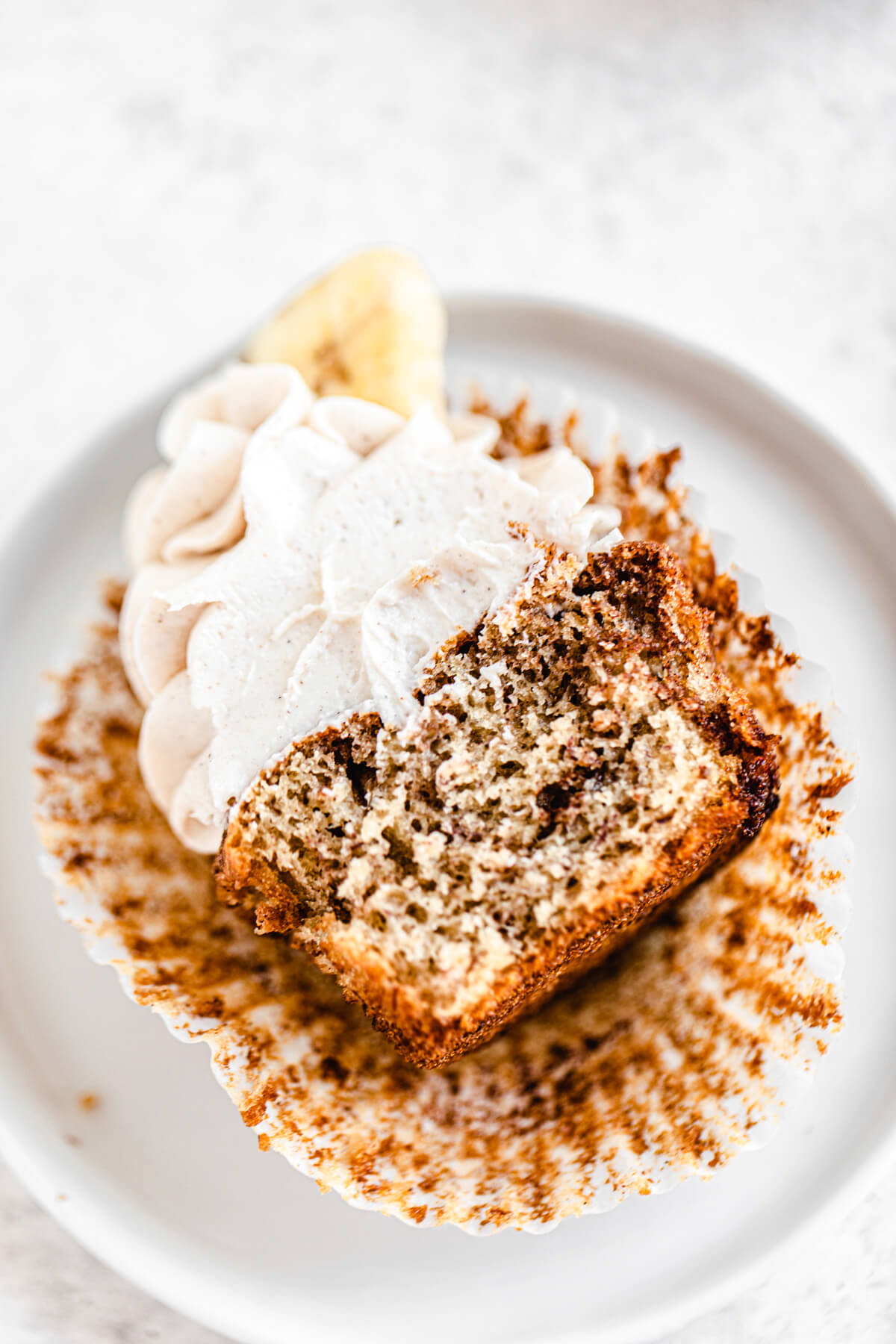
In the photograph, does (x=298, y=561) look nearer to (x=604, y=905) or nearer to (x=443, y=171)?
(x=604, y=905)

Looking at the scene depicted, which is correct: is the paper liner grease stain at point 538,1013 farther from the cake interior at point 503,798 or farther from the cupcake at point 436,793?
the cake interior at point 503,798

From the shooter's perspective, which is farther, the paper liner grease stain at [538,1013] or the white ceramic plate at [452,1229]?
the white ceramic plate at [452,1229]

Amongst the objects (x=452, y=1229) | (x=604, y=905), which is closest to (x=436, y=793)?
(x=604, y=905)

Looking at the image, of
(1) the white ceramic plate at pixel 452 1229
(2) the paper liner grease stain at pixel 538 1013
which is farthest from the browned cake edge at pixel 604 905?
(1) the white ceramic plate at pixel 452 1229

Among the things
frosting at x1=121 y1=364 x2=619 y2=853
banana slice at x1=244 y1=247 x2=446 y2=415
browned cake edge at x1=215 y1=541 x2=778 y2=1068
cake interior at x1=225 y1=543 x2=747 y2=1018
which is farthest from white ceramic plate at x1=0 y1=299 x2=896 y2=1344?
cake interior at x1=225 y1=543 x2=747 y2=1018

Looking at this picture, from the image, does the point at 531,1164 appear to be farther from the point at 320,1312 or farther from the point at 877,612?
the point at 877,612
